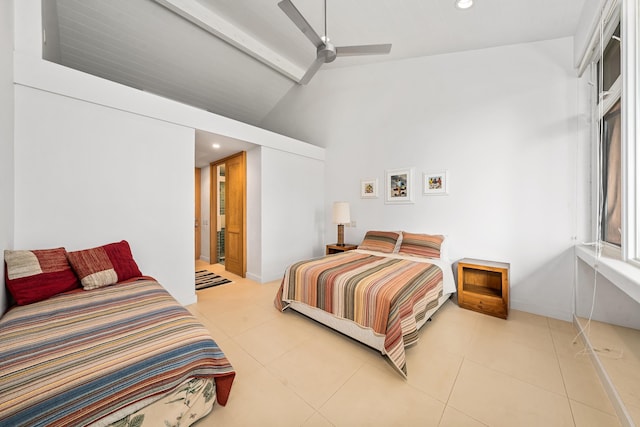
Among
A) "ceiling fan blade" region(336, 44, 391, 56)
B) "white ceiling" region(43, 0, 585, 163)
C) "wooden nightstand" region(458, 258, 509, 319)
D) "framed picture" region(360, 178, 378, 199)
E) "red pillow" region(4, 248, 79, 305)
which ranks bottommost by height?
"wooden nightstand" region(458, 258, 509, 319)

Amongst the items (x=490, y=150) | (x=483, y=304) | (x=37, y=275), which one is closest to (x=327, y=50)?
(x=490, y=150)

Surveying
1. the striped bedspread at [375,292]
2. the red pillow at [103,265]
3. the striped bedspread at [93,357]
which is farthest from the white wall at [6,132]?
the striped bedspread at [375,292]

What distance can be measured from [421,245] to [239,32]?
4.10 meters

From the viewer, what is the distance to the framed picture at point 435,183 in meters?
3.42

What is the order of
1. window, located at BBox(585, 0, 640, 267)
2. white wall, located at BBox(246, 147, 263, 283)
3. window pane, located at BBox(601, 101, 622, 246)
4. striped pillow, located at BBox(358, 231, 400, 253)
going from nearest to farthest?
window, located at BBox(585, 0, 640, 267) < window pane, located at BBox(601, 101, 622, 246) < striped pillow, located at BBox(358, 231, 400, 253) < white wall, located at BBox(246, 147, 263, 283)

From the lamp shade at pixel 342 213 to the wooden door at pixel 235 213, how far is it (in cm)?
160

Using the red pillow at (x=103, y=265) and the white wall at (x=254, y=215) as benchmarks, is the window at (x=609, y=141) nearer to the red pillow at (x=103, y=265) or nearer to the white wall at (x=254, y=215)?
the white wall at (x=254, y=215)

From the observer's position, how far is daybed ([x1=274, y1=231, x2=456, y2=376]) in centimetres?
192

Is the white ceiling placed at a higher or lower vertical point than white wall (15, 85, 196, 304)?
higher

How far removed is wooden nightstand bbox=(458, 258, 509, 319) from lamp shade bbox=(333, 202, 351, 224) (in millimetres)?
1782

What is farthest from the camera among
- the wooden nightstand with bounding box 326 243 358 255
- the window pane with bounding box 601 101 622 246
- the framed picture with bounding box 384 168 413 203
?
the wooden nightstand with bounding box 326 243 358 255

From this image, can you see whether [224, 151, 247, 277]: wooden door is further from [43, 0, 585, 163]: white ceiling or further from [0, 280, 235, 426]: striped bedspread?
[0, 280, 235, 426]: striped bedspread

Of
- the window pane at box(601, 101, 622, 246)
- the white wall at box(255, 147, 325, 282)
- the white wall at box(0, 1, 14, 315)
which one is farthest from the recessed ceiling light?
the white wall at box(0, 1, 14, 315)

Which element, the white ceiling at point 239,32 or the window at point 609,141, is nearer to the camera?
the window at point 609,141
